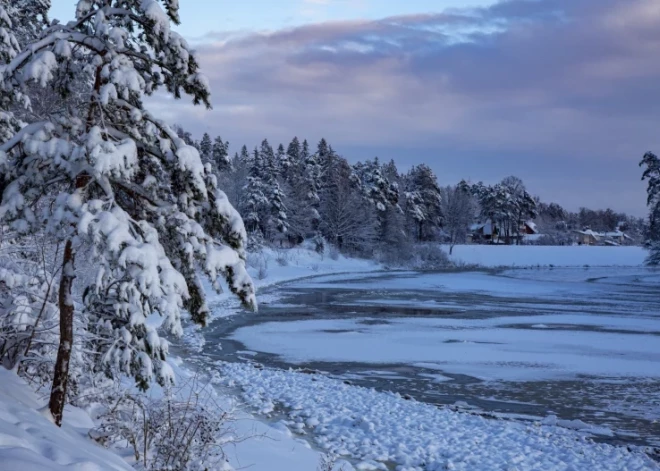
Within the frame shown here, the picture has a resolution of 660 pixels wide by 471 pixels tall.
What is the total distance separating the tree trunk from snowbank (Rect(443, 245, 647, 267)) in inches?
A: 2862

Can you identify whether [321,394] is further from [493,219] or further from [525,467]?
[493,219]

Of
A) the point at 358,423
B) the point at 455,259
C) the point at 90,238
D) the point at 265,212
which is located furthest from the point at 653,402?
the point at 455,259

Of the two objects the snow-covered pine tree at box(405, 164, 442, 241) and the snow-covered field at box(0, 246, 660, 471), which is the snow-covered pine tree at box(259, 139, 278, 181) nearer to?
the snow-covered pine tree at box(405, 164, 442, 241)

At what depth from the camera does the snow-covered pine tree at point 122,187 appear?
602 cm

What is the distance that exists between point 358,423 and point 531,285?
40.2 m

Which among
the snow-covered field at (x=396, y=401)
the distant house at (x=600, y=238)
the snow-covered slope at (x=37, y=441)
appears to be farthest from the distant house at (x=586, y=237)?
the snow-covered slope at (x=37, y=441)

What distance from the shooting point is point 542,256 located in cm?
8238

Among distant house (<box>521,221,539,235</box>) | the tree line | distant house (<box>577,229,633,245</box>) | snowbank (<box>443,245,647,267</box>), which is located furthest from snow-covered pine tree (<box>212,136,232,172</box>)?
distant house (<box>577,229,633,245</box>)

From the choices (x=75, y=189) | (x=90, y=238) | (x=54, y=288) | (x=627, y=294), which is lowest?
(x=627, y=294)

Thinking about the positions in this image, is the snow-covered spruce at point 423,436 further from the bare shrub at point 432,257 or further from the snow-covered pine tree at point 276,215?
the bare shrub at point 432,257

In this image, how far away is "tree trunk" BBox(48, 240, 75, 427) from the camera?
6457 millimetres

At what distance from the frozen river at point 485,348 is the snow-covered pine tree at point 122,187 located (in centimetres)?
836

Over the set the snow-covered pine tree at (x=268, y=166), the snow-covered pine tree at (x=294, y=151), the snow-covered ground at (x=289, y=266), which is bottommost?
the snow-covered ground at (x=289, y=266)

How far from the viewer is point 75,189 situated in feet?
21.0
